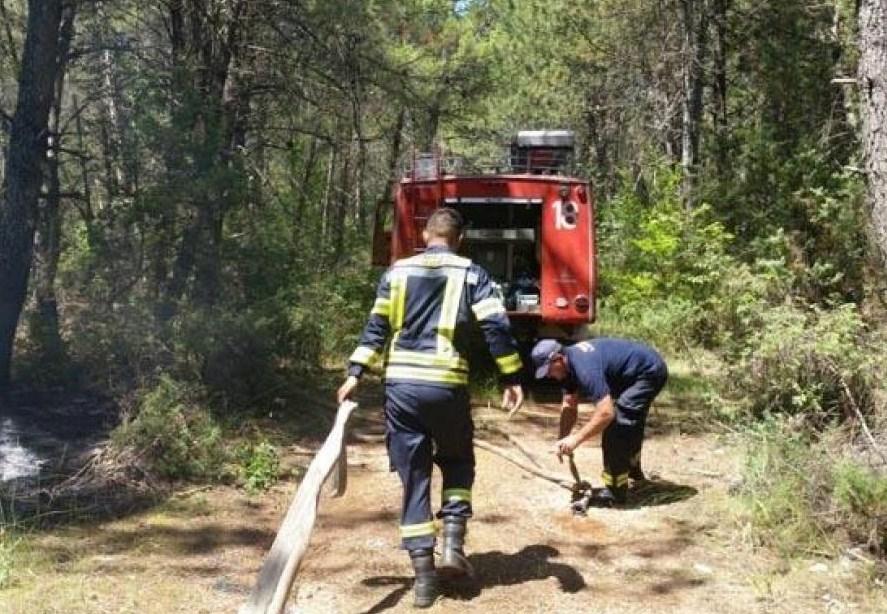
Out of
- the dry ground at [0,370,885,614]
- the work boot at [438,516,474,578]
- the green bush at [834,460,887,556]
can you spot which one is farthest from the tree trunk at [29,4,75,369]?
the green bush at [834,460,887,556]

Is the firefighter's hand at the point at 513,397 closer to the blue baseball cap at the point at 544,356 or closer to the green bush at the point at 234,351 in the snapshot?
the blue baseball cap at the point at 544,356

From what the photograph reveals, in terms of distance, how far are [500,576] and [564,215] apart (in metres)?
5.14

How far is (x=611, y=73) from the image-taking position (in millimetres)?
19562

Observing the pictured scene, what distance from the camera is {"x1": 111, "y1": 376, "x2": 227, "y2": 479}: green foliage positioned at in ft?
21.7

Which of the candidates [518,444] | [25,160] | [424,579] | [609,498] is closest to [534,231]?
[518,444]

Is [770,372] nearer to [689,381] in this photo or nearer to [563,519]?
[563,519]

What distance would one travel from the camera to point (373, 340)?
4.78 metres

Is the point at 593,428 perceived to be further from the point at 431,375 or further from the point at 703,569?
the point at 431,375

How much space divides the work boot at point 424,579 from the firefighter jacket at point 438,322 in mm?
831

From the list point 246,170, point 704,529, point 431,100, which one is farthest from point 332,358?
point 704,529

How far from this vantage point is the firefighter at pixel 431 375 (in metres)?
4.59

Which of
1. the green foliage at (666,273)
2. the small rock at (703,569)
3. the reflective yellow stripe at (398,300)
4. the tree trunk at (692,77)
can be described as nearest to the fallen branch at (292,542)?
the reflective yellow stripe at (398,300)

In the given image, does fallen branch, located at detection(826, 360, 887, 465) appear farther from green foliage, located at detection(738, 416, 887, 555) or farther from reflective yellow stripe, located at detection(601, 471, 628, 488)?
reflective yellow stripe, located at detection(601, 471, 628, 488)

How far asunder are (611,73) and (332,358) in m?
10.9
